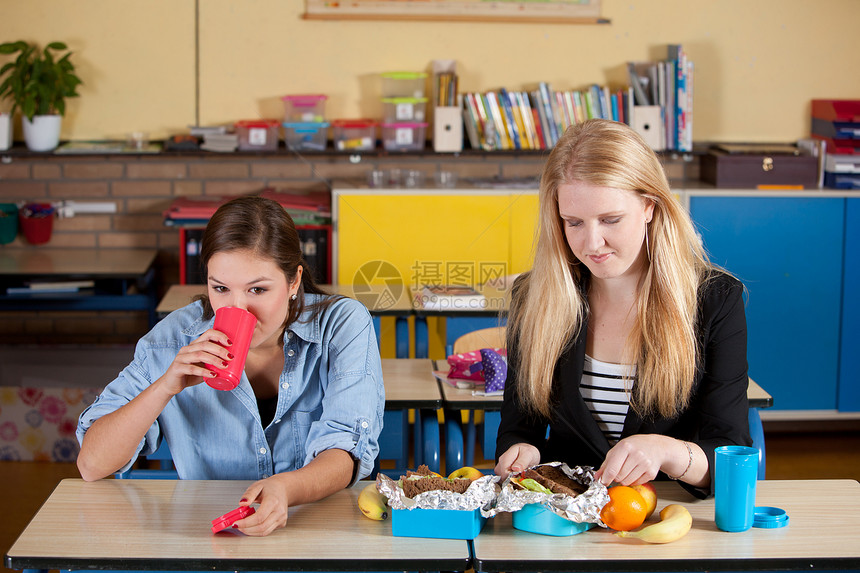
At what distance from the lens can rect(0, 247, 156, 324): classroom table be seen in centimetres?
377

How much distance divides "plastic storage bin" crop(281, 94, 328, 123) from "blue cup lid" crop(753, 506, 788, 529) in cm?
306

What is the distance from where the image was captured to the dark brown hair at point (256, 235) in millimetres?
1749

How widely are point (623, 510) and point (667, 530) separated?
0.07 metres

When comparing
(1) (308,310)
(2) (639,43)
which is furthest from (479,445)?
(1) (308,310)

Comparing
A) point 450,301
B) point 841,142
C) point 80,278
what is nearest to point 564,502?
point 450,301

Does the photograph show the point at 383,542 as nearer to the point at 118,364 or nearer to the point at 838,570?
the point at 838,570

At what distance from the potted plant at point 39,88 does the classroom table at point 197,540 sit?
2852 mm

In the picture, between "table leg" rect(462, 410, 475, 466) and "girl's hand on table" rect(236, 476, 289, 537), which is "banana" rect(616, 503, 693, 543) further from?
"table leg" rect(462, 410, 475, 466)

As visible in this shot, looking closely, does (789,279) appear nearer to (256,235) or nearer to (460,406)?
(460,406)

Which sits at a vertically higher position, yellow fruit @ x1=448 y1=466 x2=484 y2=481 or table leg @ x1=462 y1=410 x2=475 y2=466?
yellow fruit @ x1=448 y1=466 x2=484 y2=481

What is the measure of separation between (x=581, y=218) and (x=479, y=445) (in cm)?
256

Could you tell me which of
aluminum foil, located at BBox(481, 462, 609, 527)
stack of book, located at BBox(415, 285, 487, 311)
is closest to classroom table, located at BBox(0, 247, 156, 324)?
stack of book, located at BBox(415, 285, 487, 311)

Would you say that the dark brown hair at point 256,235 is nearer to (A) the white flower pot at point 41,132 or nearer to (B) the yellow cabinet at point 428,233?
(B) the yellow cabinet at point 428,233

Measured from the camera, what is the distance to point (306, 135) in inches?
164
